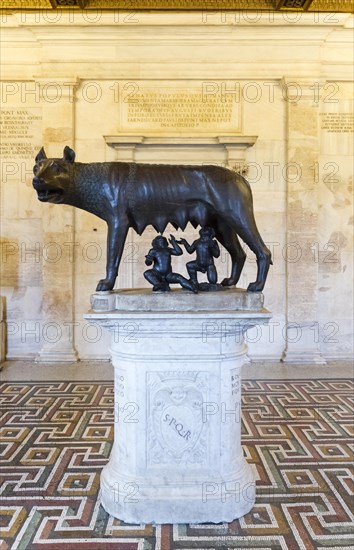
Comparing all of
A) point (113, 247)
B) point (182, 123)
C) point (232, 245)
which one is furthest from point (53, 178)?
point (182, 123)

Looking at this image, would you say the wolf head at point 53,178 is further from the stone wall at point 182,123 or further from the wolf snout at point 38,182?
the stone wall at point 182,123

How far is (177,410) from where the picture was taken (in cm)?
284

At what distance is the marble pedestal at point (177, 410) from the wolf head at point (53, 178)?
72 centimetres

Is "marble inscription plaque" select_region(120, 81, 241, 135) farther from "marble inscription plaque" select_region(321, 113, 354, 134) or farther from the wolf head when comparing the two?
the wolf head

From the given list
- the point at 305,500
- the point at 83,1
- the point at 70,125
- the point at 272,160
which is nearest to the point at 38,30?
the point at 83,1

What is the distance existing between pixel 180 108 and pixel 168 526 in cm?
586

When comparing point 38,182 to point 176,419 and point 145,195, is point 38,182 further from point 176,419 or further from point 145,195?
point 176,419

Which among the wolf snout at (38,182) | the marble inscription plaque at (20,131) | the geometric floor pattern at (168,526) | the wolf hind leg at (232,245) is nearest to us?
the geometric floor pattern at (168,526)

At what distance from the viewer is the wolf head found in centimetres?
281

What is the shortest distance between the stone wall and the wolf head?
396 centimetres

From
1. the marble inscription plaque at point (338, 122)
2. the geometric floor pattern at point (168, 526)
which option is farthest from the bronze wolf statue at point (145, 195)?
the marble inscription plaque at point (338, 122)

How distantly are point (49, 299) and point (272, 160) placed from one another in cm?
409

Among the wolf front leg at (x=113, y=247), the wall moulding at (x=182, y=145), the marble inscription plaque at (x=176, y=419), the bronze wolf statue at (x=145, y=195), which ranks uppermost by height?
the wall moulding at (x=182, y=145)

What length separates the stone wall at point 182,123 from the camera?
6.77 meters
